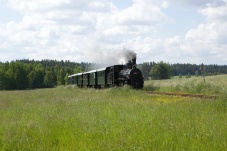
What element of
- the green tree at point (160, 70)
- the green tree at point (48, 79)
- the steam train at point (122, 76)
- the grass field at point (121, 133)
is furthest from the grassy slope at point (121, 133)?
the green tree at point (160, 70)

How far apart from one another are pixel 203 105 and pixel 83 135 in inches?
252

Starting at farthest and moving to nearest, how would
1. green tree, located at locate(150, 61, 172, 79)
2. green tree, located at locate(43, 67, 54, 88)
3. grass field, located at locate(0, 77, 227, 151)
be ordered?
green tree, located at locate(150, 61, 172, 79) < green tree, located at locate(43, 67, 54, 88) < grass field, located at locate(0, 77, 227, 151)

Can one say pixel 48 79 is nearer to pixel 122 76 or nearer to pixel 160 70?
pixel 160 70

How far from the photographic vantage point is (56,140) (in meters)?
8.92

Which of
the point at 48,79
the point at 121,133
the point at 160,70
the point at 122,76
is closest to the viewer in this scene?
the point at 121,133

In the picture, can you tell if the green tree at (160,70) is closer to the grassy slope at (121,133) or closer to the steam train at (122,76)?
the steam train at (122,76)

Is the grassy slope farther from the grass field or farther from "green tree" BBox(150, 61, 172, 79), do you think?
"green tree" BBox(150, 61, 172, 79)

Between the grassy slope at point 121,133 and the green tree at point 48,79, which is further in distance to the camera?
the green tree at point 48,79

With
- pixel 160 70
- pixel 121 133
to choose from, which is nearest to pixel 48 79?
pixel 160 70

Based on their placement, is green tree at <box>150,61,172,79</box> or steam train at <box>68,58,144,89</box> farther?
green tree at <box>150,61,172,79</box>

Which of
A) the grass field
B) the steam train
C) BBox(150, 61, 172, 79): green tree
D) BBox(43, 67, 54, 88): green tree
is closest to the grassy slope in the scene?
the grass field

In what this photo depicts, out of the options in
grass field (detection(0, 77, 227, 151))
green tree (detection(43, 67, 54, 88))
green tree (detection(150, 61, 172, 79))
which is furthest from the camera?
green tree (detection(150, 61, 172, 79))

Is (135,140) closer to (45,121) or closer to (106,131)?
(106,131)

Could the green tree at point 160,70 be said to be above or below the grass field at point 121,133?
above
